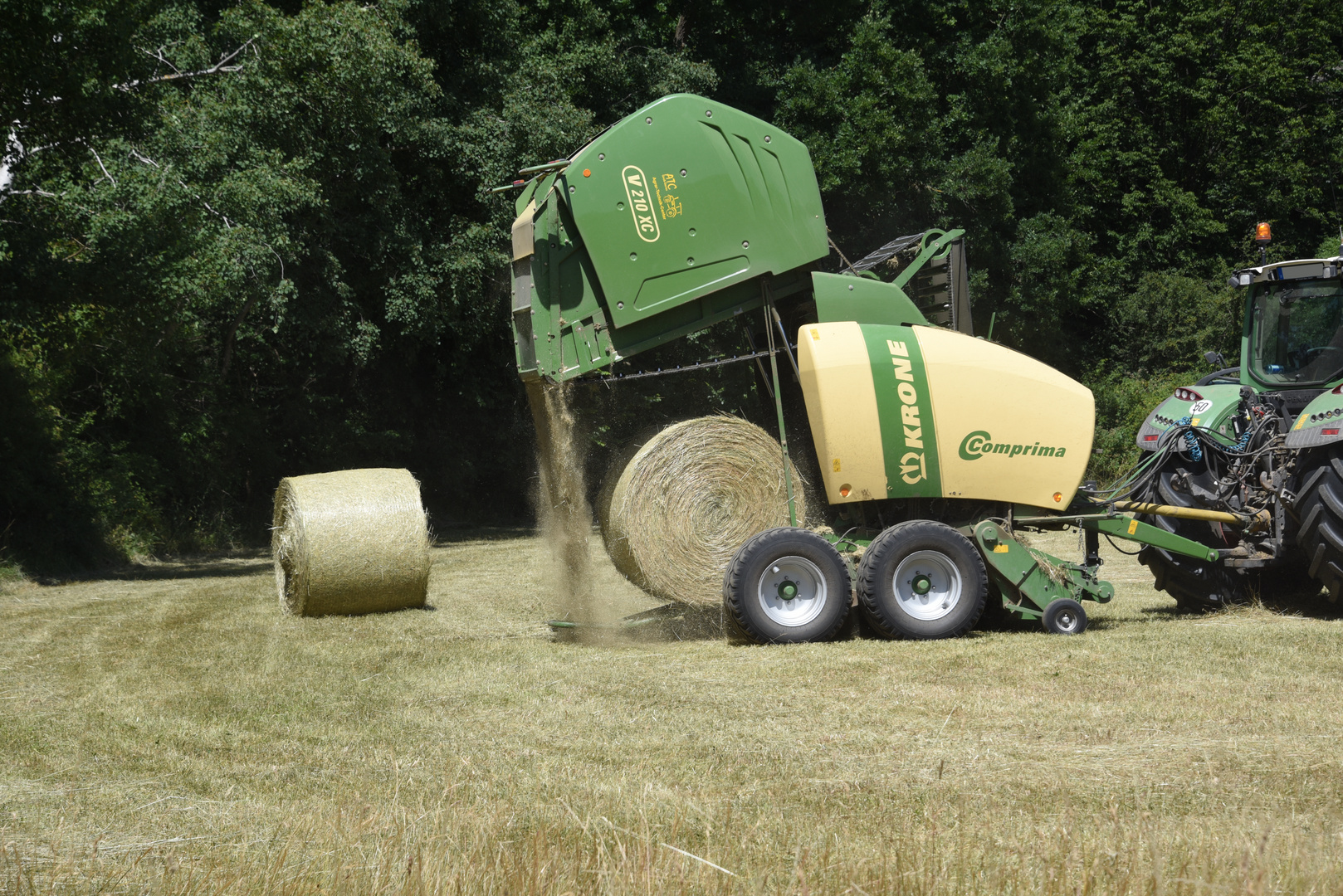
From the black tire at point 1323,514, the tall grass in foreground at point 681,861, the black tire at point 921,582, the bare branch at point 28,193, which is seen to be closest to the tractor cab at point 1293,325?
the black tire at point 1323,514

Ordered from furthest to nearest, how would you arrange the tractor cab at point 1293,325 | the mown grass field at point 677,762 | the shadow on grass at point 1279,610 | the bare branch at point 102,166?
the bare branch at point 102,166 → the tractor cab at point 1293,325 → the shadow on grass at point 1279,610 → the mown grass field at point 677,762

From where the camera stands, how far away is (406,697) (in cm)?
592

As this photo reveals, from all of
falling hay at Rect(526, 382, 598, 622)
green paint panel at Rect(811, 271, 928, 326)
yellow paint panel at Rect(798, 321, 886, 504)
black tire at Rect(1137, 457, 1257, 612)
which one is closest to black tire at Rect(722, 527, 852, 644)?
yellow paint panel at Rect(798, 321, 886, 504)

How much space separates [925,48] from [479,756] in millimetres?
21450

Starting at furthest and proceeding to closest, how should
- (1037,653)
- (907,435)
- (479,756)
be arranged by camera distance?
(907,435) → (1037,653) → (479,756)

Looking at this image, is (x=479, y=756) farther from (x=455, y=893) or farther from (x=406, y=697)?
(x=455, y=893)

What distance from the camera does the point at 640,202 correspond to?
7.46 metres

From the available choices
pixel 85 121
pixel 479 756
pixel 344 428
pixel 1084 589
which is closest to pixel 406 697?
pixel 479 756

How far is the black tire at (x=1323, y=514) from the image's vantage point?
763cm

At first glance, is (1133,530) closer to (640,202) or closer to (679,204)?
(679,204)

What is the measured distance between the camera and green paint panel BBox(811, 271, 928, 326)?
796cm

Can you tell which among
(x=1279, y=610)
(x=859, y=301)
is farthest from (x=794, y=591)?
(x=1279, y=610)

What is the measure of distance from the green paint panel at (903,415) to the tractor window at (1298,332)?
10.8 ft

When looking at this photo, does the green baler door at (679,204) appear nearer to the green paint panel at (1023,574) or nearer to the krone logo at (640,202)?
the krone logo at (640,202)
